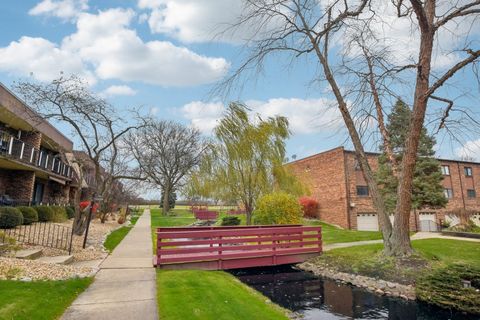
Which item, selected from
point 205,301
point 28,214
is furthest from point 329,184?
point 205,301

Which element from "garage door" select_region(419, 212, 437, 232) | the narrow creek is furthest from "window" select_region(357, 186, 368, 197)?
the narrow creek

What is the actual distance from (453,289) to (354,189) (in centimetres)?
Result: 1935

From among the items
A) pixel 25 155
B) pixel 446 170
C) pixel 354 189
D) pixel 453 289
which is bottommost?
pixel 453 289

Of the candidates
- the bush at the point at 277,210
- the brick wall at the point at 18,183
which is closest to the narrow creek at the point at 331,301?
the bush at the point at 277,210

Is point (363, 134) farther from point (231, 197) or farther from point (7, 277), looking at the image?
point (7, 277)

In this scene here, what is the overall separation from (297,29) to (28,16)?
9.12m

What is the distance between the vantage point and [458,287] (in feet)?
24.3

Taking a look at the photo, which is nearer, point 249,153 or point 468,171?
point 249,153

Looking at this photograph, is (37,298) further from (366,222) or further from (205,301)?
(366,222)

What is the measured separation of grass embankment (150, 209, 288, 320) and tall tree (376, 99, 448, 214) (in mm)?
18073

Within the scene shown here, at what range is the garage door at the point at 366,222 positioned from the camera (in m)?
26.3

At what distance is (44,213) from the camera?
54.8 ft

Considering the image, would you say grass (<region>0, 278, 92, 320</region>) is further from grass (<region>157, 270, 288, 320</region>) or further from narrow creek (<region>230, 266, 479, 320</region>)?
narrow creek (<region>230, 266, 479, 320</region>)

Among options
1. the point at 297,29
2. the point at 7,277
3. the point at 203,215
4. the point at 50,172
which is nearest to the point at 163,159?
the point at 203,215
